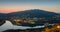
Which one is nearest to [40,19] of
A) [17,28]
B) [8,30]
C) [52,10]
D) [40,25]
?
[40,25]

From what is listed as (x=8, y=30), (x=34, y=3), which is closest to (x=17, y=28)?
(x=8, y=30)

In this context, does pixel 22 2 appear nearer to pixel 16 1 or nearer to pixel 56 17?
pixel 16 1

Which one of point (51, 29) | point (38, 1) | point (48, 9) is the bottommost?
point (51, 29)

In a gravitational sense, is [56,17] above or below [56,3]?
below

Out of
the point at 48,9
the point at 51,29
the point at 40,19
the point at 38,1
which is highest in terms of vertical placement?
the point at 38,1

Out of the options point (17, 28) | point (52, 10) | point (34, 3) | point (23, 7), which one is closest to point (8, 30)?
point (17, 28)

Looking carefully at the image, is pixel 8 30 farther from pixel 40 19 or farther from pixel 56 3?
pixel 56 3

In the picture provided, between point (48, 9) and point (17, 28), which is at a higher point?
point (48, 9)
